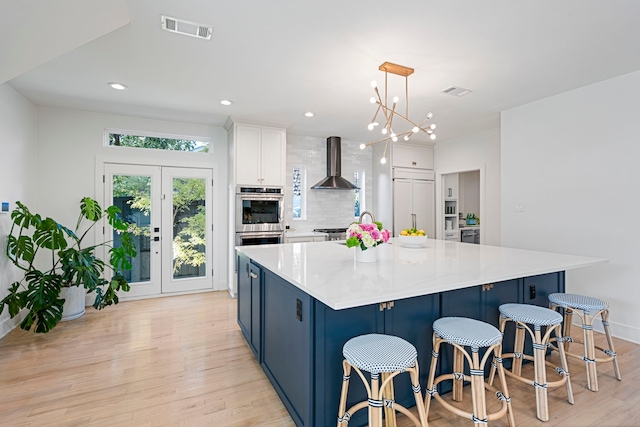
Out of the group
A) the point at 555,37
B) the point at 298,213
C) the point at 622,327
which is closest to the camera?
the point at 555,37

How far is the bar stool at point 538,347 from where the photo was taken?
1866 mm

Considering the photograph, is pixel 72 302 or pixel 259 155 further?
pixel 259 155

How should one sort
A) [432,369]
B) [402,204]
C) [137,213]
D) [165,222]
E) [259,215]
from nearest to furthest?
[432,369]
[137,213]
[165,222]
[259,215]
[402,204]

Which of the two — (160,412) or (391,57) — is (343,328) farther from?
(391,57)

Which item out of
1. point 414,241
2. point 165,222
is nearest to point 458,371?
point 414,241

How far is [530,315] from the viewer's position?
6.51 ft

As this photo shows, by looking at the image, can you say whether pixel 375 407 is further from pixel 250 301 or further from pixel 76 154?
pixel 76 154

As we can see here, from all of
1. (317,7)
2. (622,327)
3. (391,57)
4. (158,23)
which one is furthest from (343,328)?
(622,327)

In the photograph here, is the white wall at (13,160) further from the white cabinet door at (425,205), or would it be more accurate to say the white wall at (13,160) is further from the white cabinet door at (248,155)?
the white cabinet door at (425,205)

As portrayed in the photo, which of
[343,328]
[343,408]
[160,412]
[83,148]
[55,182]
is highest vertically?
[83,148]

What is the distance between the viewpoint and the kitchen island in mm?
1624

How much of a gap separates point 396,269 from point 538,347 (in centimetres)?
96

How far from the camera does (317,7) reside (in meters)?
2.02

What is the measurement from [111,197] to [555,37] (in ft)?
17.2
